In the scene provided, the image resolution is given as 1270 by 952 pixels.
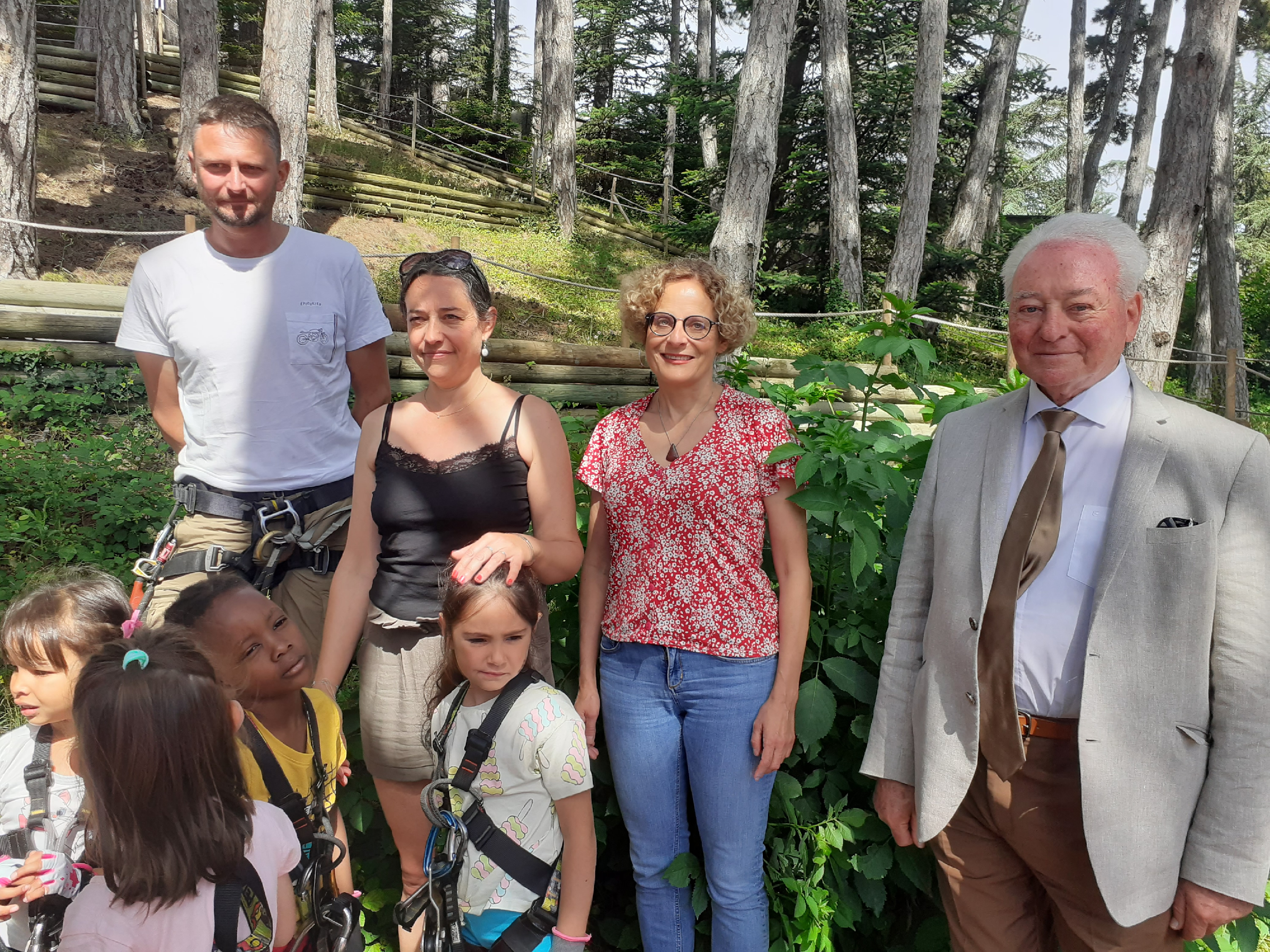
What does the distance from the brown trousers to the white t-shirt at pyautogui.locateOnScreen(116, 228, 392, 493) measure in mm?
2015

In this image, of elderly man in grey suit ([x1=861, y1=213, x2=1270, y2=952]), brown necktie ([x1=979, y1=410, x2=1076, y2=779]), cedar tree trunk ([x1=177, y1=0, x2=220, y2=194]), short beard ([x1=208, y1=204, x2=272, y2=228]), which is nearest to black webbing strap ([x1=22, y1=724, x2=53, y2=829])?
short beard ([x1=208, y1=204, x2=272, y2=228])

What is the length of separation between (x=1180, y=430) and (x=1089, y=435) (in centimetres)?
16

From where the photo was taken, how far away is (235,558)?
240 cm

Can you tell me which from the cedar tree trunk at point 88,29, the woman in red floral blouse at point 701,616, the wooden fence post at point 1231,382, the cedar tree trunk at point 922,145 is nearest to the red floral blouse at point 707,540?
the woman in red floral blouse at point 701,616

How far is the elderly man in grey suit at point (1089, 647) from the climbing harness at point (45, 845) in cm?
190

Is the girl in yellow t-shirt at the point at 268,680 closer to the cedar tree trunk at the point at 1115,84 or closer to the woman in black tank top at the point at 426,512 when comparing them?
the woman in black tank top at the point at 426,512

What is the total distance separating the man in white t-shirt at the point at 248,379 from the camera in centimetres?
241

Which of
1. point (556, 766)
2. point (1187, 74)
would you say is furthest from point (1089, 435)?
point (1187, 74)

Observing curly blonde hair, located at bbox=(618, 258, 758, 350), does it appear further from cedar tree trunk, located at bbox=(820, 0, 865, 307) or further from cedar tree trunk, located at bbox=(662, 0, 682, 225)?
cedar tree trunk, located at bbox=(662, 0, 682, 225)

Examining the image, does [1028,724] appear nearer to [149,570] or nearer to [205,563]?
[205,563]

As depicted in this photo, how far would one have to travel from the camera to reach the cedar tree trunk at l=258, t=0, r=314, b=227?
34.3 ft

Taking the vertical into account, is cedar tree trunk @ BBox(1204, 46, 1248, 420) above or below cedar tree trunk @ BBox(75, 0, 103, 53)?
below

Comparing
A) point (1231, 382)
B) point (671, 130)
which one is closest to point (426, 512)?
point (1231, 382)

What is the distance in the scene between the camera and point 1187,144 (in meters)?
9.62
